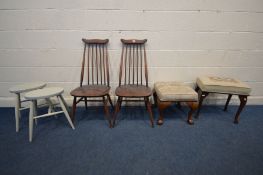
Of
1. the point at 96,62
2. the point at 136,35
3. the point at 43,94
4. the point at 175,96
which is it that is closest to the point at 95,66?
the point at 96,62

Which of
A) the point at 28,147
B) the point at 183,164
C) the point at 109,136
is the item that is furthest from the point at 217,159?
the point at 28,147

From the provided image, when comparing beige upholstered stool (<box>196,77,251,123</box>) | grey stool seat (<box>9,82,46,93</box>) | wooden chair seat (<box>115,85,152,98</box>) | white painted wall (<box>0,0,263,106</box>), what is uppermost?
white painted wall (<box>0,0,263,106</box>)

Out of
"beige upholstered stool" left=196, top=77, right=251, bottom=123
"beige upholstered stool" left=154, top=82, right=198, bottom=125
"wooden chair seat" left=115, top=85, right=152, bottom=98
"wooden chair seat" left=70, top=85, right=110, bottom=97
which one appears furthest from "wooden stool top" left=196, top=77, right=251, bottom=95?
"wooden chair seat" left=70, top=85, right=110, bottom=97

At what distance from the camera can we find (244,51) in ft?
7.41

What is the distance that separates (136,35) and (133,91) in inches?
29.0

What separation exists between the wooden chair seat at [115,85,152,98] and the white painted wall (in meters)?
0.36

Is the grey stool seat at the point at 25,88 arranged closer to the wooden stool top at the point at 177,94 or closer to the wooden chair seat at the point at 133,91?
the wooden chair seat at the point at 133,91

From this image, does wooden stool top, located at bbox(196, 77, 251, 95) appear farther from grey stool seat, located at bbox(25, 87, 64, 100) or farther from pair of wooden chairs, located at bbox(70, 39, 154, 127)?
grey stool seat, located at bbox(25, 87, 64, 100)

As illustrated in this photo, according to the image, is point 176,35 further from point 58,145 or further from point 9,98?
point 9,98

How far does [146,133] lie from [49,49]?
63.0 inches

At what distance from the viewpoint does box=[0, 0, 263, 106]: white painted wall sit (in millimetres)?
2014

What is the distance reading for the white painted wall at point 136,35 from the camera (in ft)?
6.61

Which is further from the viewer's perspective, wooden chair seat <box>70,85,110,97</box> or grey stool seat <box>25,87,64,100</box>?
wooden chair seat <box>70,85,110,97</box>

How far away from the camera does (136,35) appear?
211cm
